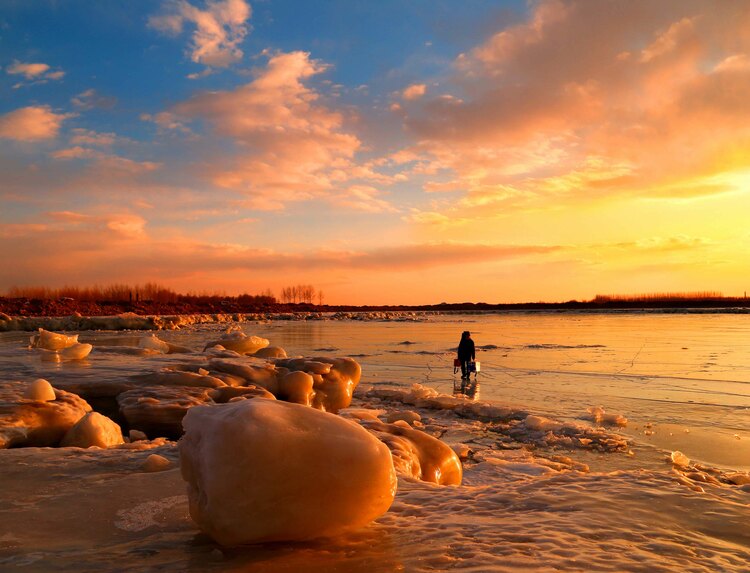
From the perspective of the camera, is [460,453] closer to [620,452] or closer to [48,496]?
[620,452]

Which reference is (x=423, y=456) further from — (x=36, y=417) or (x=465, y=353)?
(x=465, y=353)

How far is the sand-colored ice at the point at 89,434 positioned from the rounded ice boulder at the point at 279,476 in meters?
2.57

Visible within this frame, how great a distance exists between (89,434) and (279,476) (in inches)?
120

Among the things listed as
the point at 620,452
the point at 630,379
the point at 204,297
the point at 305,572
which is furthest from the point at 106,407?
the point at 204,297

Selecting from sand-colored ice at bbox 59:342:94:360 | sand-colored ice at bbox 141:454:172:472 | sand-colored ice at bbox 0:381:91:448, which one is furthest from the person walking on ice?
sand-colored ice at bbox 141:454:172:472

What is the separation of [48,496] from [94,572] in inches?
45.3

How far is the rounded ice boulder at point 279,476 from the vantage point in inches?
87.6

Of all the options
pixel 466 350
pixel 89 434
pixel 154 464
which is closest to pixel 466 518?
pixel 154 464

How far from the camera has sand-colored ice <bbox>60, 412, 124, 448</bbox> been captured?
14.8ft

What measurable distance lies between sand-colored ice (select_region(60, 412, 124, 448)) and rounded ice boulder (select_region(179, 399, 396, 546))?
2.57 meters

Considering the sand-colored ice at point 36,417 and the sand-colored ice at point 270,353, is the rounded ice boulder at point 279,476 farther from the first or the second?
the sand-colored ice at point 270,353

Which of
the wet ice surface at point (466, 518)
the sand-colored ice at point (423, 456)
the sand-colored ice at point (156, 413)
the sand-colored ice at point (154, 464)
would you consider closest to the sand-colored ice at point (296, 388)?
the sand-colored ice at point (156, 413)

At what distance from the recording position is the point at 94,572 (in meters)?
2.02

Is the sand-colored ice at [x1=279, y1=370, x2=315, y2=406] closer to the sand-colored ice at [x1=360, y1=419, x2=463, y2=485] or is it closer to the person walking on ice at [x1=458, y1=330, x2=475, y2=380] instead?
the sand-colored ice at [x1=360, y1=419, x2=463, y2=485]
